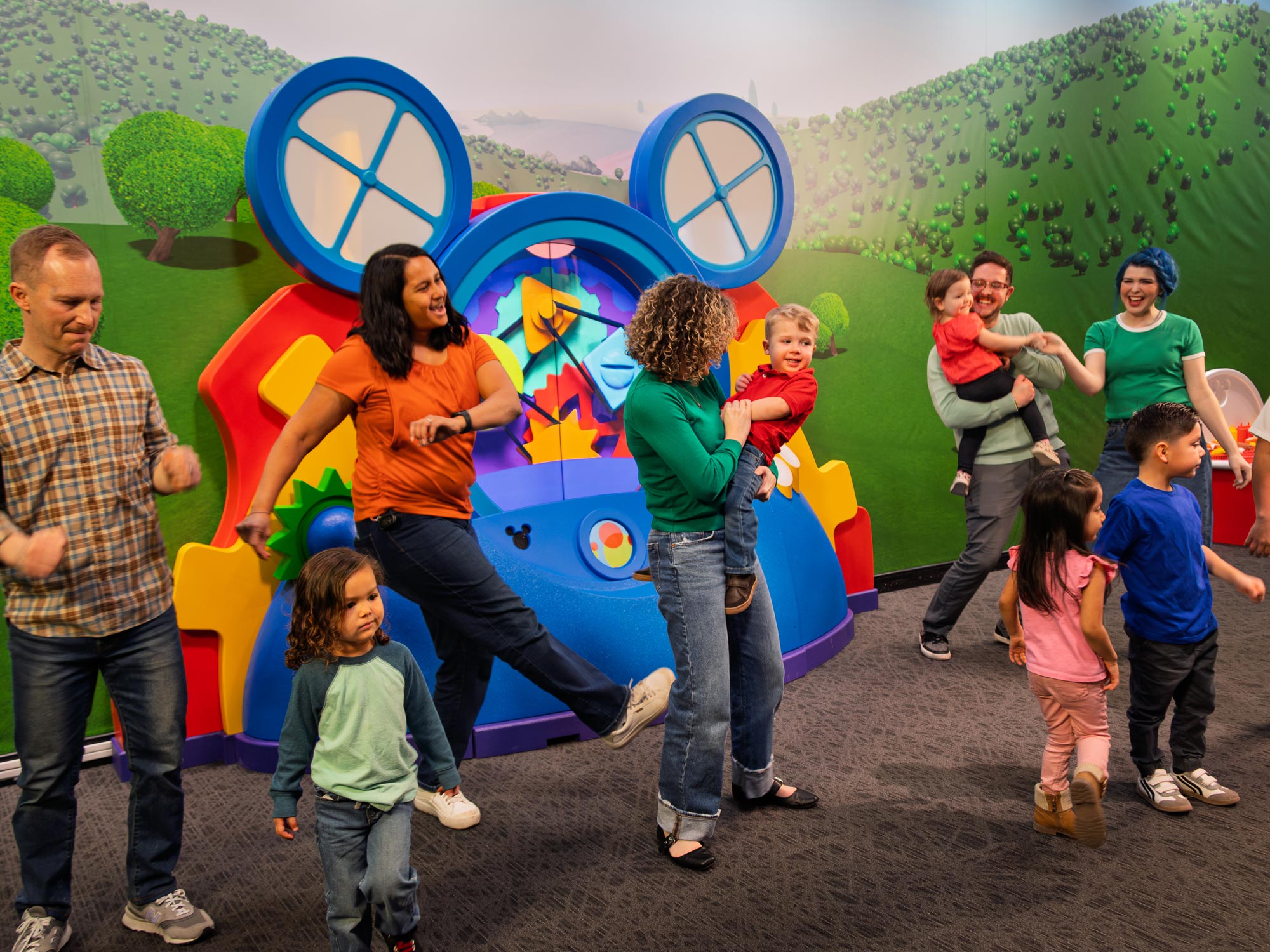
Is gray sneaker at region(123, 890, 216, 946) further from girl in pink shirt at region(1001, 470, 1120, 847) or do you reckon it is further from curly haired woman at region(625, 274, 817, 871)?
girl in pink shirt at region(1001, 470, 1120, 847)

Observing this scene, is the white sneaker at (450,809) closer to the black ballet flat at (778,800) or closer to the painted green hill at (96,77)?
the black ballet flat at (778,800)

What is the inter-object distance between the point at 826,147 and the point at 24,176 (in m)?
3.45

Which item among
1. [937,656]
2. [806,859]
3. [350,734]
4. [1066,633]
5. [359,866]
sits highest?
[1066,633]

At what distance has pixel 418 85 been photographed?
327cm

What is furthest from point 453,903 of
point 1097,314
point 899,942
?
point 1097,314

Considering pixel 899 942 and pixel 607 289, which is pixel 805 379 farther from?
pixel 607 289

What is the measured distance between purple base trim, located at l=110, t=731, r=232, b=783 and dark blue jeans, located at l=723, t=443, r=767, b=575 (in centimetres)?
176

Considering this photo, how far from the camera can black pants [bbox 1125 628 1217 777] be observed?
8.03 ft

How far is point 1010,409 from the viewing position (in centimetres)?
378

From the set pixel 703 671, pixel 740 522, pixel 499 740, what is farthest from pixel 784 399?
pixel 499 740

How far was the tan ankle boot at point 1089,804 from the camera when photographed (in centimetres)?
221

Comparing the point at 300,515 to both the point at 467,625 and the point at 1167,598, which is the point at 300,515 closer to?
the point at 467,625

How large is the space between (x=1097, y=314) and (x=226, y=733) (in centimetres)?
518

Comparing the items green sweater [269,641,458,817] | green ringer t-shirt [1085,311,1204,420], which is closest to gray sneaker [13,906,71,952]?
green sweater [269,641,458,817]
